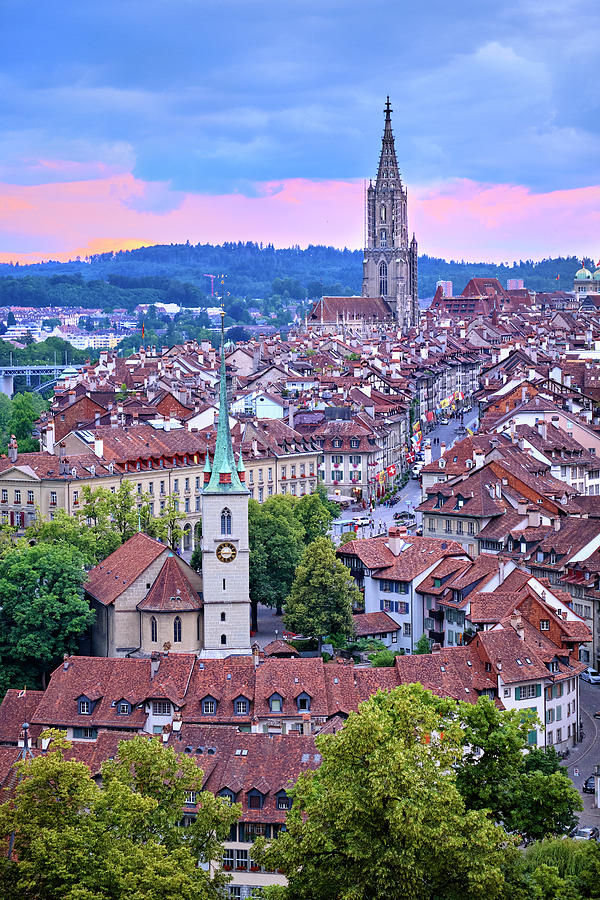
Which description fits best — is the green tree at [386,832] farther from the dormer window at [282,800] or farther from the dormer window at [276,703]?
the dormer window at [276,703]

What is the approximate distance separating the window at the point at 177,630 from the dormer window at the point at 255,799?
19614mm

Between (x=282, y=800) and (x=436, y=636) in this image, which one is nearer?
(x=282, y=800)

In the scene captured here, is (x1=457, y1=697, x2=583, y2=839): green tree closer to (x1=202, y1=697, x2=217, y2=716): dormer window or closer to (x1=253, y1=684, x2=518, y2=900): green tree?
(x1=253, y1=684, x2=518, y2=900): green tree

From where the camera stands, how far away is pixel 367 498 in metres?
141

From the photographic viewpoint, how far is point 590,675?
86.1 m

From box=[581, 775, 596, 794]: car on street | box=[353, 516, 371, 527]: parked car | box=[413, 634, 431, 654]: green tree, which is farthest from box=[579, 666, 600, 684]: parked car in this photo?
box=[353, 516, 371, 527]: parked car

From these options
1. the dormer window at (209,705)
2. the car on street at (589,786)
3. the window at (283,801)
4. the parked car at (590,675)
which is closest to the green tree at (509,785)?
the window at (283,801)

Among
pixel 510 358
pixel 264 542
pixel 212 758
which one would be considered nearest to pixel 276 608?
pixel 264 542

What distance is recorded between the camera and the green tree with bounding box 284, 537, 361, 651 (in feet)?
283

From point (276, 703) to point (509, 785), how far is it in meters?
19.3

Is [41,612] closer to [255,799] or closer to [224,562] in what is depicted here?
[224,562]

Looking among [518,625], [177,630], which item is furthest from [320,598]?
[518,625]

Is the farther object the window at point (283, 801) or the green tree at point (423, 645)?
the green tree at point (423, 645)

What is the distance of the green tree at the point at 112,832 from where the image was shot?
46.9m
